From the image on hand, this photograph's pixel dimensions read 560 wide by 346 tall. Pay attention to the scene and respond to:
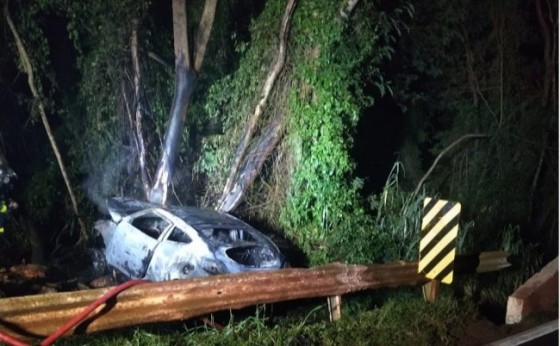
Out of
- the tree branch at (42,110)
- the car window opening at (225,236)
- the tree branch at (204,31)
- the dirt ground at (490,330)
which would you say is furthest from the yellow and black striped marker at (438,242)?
the tree branch at (42,110)

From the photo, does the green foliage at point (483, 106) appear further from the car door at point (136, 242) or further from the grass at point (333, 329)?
the car door at point (136, 242)

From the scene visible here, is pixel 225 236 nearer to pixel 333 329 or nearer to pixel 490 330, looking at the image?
pixel 333 329

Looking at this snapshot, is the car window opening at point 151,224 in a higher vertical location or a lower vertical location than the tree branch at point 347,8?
lower

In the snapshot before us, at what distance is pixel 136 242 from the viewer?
25.5 ft

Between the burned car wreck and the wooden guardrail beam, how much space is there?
157 cm

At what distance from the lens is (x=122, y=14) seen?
9.74m

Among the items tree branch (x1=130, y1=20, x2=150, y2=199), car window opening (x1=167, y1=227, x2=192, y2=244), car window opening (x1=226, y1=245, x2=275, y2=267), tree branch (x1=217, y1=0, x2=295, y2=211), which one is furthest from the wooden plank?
tree branch (x1=130, y1=20, x2=150, y2=199)

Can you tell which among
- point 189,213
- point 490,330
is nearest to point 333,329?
point 490,330

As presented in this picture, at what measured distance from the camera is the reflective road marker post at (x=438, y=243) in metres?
6.51

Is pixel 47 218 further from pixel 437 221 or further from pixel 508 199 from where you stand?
pixel 508 199

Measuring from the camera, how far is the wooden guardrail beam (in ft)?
13.8

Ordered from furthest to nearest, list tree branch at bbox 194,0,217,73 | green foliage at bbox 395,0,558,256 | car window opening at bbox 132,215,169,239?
green foliage at bbox 395,0,558,256 < tree branch at bbox 194,0,217,73 < car window opening at bbox 132,215,169,239

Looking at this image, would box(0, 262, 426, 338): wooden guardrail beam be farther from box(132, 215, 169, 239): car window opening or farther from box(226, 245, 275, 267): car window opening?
box(132, 215, 169, 239): car window opening

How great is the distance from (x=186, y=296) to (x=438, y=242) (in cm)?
315
